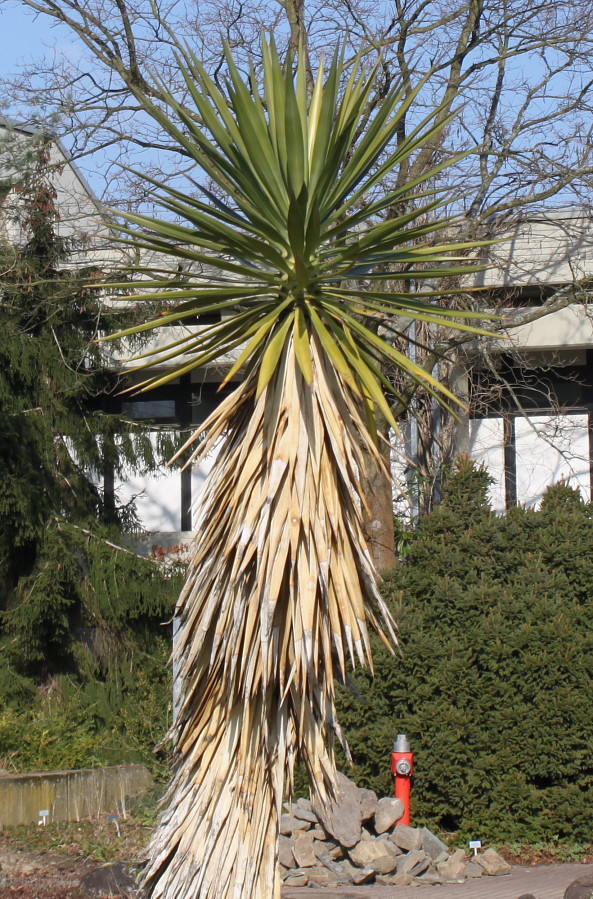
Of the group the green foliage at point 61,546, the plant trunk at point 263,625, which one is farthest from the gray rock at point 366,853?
the plant trunk at point 263,625

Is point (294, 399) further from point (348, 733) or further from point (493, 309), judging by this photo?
point (493, 309)

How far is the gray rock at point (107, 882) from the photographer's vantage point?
252 inches

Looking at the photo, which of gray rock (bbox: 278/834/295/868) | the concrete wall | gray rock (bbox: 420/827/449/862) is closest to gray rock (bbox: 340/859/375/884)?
gray rock (bbox: 278/834/295/868)

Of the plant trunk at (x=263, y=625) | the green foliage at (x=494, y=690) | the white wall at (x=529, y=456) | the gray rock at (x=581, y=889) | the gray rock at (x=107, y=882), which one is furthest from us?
the white wall at (x=529, y=456)

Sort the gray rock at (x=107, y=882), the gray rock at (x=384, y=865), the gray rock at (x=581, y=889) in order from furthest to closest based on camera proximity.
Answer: the gray rock at (x=384, y=865) < the gray rock at (x=107, y=882) < the gray rock at (x=581, y=889)

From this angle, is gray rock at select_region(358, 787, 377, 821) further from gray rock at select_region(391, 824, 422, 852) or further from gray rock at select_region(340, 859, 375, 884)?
gray rock at select_region(340, 859, 375, 884)

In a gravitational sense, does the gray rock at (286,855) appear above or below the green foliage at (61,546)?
below

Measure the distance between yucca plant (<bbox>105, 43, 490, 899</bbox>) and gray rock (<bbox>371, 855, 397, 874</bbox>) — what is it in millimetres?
3467

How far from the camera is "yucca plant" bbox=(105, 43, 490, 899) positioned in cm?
379

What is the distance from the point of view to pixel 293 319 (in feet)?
13.3

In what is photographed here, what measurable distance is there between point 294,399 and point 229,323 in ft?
1.48

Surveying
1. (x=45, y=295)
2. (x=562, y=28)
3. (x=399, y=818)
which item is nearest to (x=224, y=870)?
(x=399, y=818)

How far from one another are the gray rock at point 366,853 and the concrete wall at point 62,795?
273 cm

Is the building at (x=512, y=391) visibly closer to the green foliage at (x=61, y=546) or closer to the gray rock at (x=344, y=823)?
the green foliage at (x=61, y=546)
